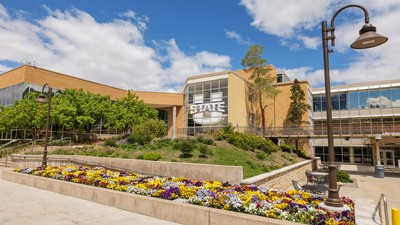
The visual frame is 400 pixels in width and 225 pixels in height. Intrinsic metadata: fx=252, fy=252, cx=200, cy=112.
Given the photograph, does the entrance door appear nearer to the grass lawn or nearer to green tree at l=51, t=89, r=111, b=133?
the grass lawn

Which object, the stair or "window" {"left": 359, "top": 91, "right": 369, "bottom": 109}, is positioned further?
"window" {"left": 359, "top": 91, "right": 369, "bottom": 109}

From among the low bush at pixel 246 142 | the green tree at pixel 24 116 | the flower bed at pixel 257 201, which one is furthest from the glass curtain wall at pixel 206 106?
the flower bed at pixel 257 201

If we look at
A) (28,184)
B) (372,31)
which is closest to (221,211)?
(372,31)

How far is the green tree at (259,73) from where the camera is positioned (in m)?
36.7

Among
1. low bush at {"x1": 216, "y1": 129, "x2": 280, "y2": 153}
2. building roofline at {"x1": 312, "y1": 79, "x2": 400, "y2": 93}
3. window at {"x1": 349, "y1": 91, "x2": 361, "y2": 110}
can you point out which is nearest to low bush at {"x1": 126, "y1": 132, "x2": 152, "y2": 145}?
low bush at {"x1": 216, "y1": 129, "x2": 280, "y2": 153}

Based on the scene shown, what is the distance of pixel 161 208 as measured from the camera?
6.66 meters

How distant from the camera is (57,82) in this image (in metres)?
34.2

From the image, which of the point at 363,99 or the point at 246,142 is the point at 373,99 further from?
the point at 246,142

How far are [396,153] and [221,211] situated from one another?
3895cm

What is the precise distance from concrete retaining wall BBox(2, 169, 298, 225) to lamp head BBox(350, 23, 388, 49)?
14.6ft

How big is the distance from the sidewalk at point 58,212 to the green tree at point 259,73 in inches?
1251

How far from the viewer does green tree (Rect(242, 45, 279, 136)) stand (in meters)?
36.7

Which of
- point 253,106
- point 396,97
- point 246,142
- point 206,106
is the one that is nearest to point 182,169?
point 246,142

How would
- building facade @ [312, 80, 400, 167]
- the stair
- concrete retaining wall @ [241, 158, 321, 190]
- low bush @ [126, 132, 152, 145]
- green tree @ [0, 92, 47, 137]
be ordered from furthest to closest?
building facade @ [312, 80, 400, 167] → green tree @ [0, 92, 47, 137] → low bush @ [126, 132, 152, 145] → the stair → concrete retaining wall @ [241, 158, 321, 190]
